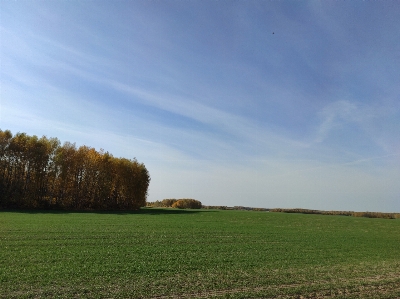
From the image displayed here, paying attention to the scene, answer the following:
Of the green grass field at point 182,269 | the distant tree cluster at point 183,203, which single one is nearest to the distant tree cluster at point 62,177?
the distant tree cluster at point 183,203

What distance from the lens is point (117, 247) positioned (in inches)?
728

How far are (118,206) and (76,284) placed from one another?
66.0 metres

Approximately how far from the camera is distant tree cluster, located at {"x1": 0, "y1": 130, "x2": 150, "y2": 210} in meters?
60.8

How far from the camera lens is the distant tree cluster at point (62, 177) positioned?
6084cm

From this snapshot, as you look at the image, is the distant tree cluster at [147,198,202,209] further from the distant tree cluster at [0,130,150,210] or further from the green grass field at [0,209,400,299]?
the green grass field at [0,209,400,299]

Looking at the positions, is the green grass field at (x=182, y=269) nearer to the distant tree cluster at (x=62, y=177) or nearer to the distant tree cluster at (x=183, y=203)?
the distant tree cluster at (x=62, y=177)

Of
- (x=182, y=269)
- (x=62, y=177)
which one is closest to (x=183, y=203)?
(x=62, y=177)

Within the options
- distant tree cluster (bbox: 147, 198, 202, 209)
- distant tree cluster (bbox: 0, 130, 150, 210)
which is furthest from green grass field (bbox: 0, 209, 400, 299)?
distant tree cluster (bbox: 147, 198, 202, 209)

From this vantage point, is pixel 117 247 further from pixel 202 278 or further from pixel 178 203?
pixel 178 203

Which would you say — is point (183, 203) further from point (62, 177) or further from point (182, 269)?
point (182, 269)

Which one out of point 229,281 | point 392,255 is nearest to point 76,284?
point 229,281

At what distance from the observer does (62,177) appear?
66062mm

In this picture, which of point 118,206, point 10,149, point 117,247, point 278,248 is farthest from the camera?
point 118,206

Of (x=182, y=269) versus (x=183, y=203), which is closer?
(x=182, y=269)
